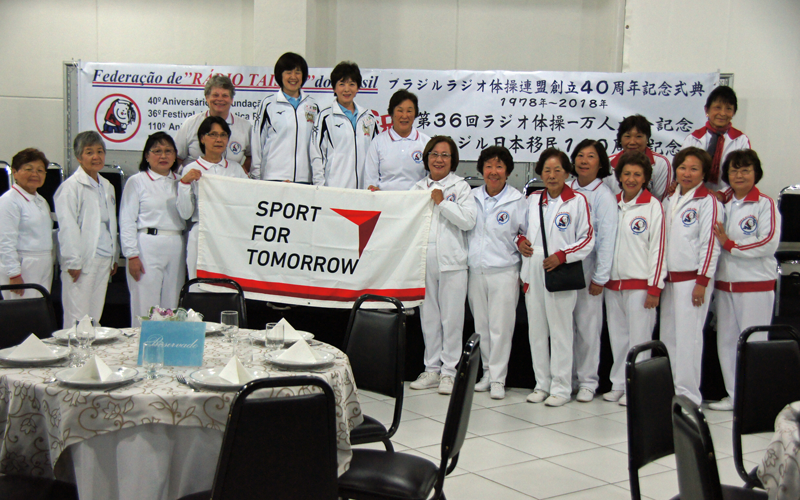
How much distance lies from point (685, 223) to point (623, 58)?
9.56 ft

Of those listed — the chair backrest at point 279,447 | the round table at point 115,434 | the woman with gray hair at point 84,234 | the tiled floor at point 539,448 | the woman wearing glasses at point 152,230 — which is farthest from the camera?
the woman wearing glasses at point 152,230

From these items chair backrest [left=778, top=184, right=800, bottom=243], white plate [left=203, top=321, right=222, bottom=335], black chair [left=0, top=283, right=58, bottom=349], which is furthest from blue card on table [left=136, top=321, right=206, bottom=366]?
chair backrest [left=778, top=184, right=800, bottom=243]

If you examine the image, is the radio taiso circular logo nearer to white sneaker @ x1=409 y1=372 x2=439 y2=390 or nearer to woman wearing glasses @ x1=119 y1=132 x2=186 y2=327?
woman wearing glasses @ x1=119 y1=132 x2=186 y2=327

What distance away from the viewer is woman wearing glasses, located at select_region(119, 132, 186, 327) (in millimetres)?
4562

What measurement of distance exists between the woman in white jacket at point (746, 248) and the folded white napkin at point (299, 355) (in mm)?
3044

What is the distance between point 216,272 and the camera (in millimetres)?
4699

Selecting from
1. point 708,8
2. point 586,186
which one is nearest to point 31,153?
point 586,186

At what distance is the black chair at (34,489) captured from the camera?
208cm

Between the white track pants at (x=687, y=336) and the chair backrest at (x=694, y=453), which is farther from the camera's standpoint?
the white track pants at (x=687, y=336)

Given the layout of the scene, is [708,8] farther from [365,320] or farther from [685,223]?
[365,320]

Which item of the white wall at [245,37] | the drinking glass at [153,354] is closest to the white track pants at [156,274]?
the drinking glass at [153,354]

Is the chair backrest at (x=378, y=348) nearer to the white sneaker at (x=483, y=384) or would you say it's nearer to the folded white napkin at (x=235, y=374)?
the folded white napkin at (x=235, y=374)

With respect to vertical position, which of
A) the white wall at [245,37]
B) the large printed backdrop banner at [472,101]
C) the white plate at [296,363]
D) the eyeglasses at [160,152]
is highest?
the white wall at [245,37]

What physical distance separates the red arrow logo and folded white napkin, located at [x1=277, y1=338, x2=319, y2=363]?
221 cm
